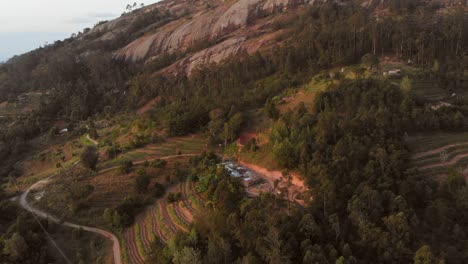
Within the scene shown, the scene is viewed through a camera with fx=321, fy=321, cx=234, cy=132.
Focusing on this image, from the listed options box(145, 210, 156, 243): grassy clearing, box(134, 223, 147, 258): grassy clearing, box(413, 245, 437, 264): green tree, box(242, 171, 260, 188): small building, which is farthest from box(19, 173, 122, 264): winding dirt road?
box(413, 245, 437, 264): green tree

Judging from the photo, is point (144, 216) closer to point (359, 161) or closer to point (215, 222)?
point (215, 222)

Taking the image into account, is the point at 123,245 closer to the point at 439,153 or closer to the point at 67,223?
the point at 67,223

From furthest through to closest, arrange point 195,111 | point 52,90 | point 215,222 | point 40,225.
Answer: point 52,90
point 195,111
point 40,225
point 215,222

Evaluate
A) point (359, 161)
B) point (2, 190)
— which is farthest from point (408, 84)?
point (2, 190)

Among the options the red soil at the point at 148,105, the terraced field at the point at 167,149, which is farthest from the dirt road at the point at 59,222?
the red soil at the point at 148,105

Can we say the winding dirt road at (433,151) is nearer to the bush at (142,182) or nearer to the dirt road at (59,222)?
the bush at (142,182)

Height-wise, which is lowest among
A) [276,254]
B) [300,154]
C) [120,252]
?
[120,252]

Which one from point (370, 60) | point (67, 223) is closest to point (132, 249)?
point (67, 223)
